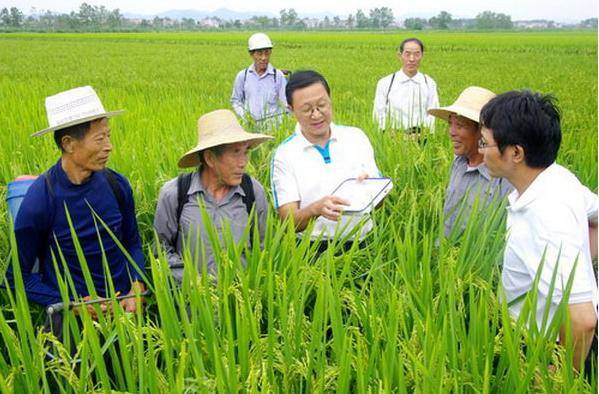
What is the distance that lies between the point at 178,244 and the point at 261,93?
9.96 ft

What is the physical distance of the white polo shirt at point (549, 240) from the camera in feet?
4.89

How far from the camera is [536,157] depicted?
168 cm

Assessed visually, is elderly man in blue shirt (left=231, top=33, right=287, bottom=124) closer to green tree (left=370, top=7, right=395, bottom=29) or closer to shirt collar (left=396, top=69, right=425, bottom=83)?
shirt collar (left=396, top=69, right=425, bottom=83)

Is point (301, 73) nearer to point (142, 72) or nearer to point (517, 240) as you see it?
point (517, 240)

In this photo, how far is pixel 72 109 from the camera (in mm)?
2121

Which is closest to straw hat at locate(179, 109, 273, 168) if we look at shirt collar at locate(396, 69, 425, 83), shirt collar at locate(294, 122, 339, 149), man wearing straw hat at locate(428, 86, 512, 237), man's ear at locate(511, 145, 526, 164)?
shirt collar at locate(294, 122, 339, 149)

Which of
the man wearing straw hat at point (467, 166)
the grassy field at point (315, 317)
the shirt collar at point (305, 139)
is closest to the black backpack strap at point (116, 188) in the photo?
the grassy field at point (315, 317)

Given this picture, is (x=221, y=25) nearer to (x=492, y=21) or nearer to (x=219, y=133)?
(x=492, y=21)

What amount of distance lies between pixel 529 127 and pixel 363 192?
2.44 feet

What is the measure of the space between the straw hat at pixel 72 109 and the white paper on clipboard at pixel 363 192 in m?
0.95

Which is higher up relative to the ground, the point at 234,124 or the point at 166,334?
the point at 234,124

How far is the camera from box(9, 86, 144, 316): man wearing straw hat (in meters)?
1.94

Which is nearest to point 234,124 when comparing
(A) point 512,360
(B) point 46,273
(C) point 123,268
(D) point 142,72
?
(C) point 123,268

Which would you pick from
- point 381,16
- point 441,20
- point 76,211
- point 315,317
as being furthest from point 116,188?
point 381,16
